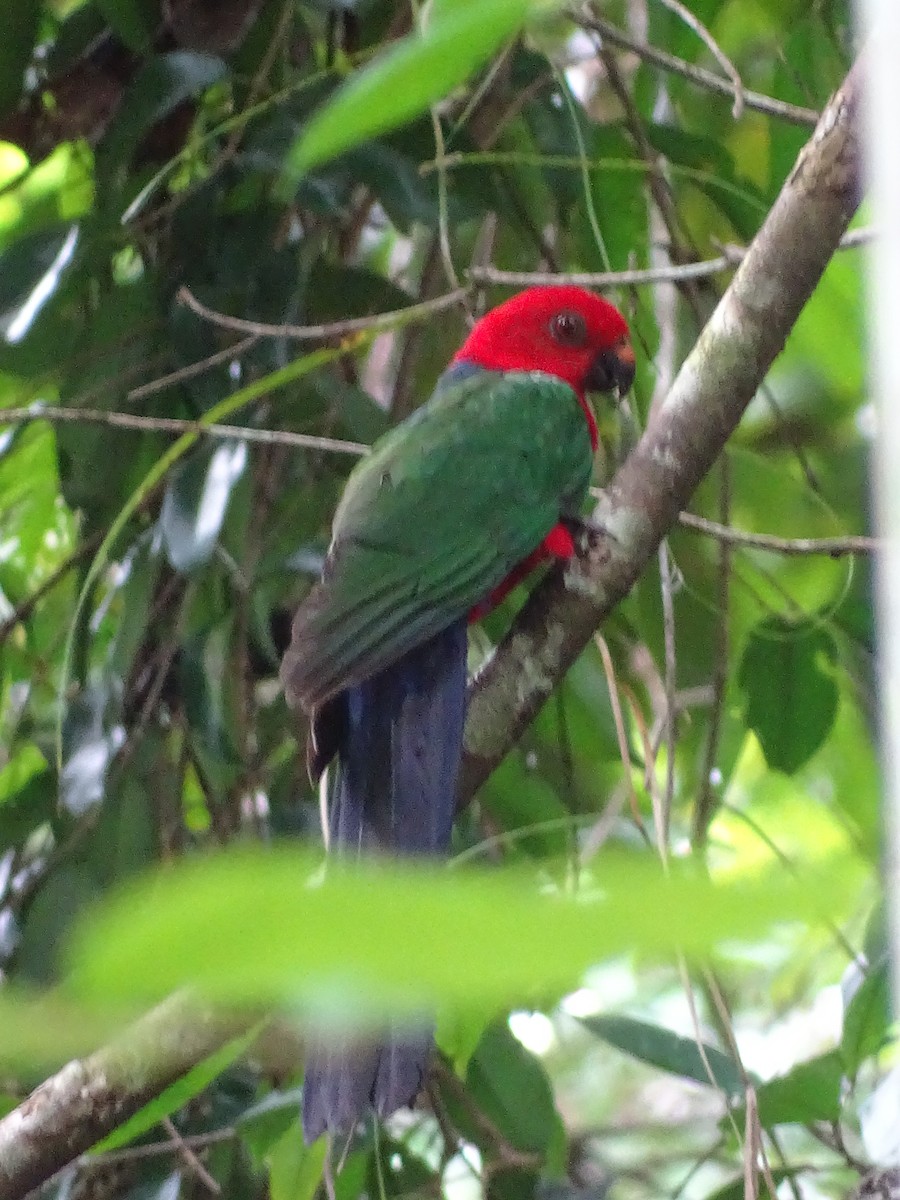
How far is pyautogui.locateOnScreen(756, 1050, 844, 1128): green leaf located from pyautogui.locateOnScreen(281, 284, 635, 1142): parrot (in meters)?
0.54

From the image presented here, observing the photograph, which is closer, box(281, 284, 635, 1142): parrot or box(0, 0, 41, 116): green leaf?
box(281, 284, 635, 1142): parrot

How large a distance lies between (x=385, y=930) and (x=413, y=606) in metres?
1.20

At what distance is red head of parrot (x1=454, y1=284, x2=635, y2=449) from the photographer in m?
1.91

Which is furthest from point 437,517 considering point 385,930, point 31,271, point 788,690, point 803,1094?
point 385,930

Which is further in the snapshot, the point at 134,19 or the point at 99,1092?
the point at 134,19

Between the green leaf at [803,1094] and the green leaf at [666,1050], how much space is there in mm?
42

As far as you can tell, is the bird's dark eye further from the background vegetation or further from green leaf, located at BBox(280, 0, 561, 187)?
green leaf, located at BBox(280, 0, 561, 187)

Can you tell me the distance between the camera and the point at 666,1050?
1589mm

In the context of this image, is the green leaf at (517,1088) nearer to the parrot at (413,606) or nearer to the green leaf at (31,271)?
the parrot at (413,606)

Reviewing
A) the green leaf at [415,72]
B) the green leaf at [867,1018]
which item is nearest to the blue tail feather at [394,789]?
the green leaf at [867,1018]

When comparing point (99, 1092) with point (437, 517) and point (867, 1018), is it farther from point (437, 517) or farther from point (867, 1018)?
point (867, 1018)

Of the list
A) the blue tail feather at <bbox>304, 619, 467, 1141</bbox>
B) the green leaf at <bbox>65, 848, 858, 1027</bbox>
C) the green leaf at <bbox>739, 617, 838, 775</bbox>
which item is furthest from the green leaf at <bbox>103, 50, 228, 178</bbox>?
the green leaf at <bbox>65, 848, 858, 1027</bbox>

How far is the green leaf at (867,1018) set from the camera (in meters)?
1.42

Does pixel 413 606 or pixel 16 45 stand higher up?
pixel 16 45
